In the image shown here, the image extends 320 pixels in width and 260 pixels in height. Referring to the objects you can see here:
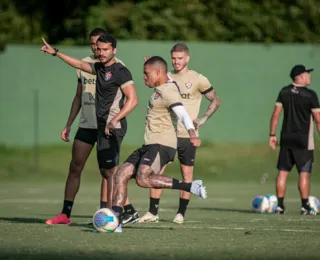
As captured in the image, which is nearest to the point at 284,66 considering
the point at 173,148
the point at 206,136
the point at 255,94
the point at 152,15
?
the point at 255,94

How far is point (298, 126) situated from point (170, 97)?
4.43 metres

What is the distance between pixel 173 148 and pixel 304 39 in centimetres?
1641

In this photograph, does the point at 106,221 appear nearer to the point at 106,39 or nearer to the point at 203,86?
the point at 106,39

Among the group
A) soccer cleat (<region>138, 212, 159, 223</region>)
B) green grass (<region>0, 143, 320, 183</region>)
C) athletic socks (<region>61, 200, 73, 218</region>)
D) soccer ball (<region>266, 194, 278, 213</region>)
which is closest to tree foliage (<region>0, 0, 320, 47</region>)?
green grass (<region>0, 143, 320, 183</region>)

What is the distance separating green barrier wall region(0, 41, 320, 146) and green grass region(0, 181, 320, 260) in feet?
26.9

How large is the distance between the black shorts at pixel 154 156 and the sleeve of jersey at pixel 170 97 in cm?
48

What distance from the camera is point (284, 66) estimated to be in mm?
25250

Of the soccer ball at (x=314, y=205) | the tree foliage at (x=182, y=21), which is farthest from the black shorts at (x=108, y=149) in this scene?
the tree foliage at (x=182, y=21)

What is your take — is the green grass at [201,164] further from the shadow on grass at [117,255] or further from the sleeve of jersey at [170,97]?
the shadow on grass at [117,255]

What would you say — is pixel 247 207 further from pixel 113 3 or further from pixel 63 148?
pixel 113 3

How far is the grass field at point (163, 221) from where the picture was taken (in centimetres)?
912

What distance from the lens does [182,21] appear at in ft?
89.5

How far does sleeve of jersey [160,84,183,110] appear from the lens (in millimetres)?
11180

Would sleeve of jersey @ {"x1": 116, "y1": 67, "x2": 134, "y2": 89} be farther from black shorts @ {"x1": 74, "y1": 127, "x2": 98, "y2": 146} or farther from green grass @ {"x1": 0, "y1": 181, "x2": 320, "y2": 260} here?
green grass @ {"x1": 0, "y1": 181, "x2": 320, "y2": 260}
